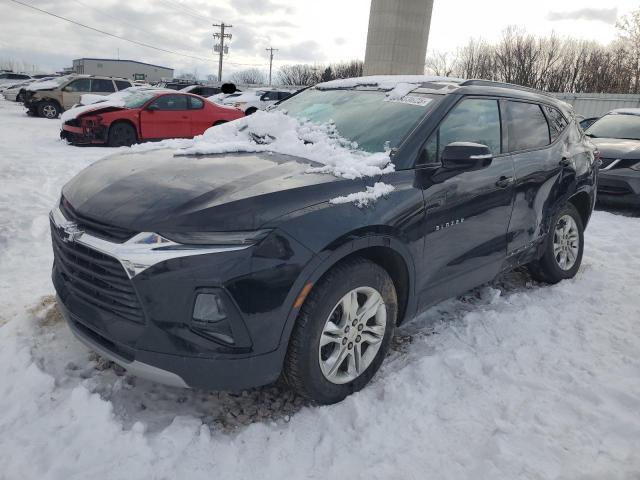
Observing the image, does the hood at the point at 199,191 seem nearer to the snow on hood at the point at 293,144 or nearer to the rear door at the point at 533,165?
the snow on hood at the point at 293,144

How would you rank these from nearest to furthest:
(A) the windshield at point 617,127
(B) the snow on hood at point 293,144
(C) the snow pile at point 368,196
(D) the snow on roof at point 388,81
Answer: (C) the snow pile at point 368,196 → (B) the snow on hood at point 293,144 → (D) the snow on roof at point 388,81 → (A) the windshield at point 617,127

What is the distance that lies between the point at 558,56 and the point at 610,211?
3751cm

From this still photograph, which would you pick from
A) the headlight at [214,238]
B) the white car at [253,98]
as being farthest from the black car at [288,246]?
the white car at [253,98]

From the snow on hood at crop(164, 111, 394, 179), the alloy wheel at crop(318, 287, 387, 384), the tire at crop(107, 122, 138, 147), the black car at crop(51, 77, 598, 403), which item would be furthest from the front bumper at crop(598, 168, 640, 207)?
the tire at crop(107, 122, 138, 147)

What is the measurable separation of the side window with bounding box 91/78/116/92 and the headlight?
1694cm

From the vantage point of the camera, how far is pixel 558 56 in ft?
130

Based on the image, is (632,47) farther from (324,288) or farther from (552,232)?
(324,288)

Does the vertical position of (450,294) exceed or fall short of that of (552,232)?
it falls short

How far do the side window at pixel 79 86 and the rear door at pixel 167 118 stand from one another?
7.59 m

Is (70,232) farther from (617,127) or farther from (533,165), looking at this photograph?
(617,127)

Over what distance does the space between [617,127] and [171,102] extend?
9480mm

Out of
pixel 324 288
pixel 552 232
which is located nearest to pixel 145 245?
pixel 324 288

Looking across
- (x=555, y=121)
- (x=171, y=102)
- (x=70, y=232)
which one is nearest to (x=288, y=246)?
(x=70, y=232)

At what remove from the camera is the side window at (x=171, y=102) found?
37.7ft
